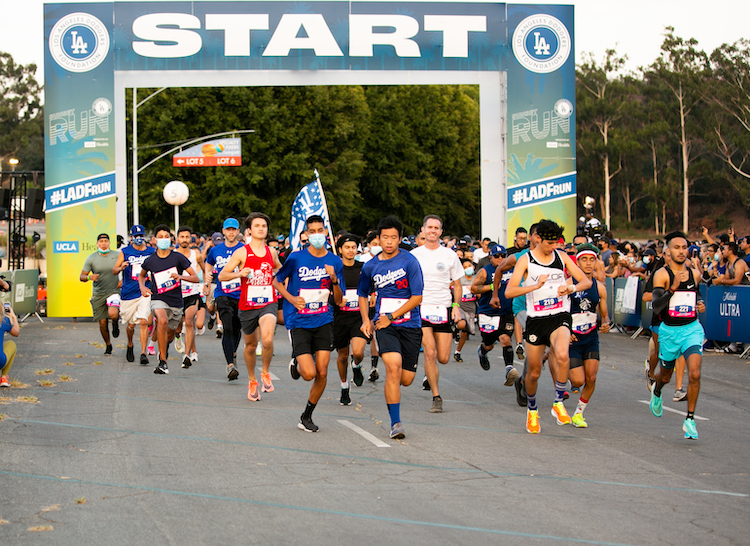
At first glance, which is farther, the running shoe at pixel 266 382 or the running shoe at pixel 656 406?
the running shoe at pixel 266 382

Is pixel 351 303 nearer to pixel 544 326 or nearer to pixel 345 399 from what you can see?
pixel 345 399

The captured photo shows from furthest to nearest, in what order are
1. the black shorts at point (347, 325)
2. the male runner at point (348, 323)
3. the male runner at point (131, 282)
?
the male runner at point (131, 282) → the black shorts at point (347, 325) → the male runner at point (348, 323)

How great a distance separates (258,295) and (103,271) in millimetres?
5707

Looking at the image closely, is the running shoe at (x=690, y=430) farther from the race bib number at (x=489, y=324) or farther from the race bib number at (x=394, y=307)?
the race bib number at (x=489, y=324)

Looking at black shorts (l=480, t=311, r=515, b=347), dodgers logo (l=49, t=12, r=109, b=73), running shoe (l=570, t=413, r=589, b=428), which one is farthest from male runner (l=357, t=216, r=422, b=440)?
dodgers logo (l=49, t=12, r=109, b=73)

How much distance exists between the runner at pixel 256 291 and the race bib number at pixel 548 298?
10.2 ft

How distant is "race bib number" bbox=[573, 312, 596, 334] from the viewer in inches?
351

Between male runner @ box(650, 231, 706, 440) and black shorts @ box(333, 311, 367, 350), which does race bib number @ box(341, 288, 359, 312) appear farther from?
male runner @ box(650, 231, 706, 440)

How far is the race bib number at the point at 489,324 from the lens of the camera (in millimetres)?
12196

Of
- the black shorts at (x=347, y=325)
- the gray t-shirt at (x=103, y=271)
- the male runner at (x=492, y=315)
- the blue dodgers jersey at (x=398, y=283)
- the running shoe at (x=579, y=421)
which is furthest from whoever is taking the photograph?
the gray t-shirt at (x=103, y=271)

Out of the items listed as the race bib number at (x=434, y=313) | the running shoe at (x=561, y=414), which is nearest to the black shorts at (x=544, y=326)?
the running shoe at (x=561, y=414)

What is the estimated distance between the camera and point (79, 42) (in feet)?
69.5

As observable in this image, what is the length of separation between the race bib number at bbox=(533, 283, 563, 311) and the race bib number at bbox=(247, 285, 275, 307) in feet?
10.6

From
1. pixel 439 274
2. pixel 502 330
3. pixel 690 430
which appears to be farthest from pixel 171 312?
pixel 690 430
